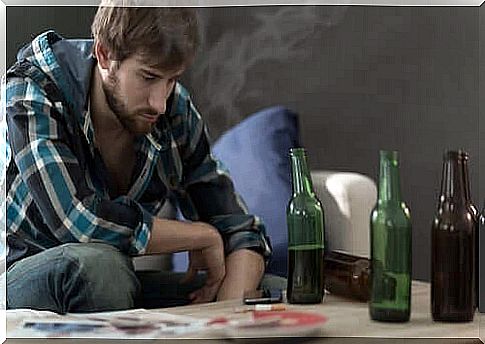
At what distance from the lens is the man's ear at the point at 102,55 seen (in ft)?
6.88

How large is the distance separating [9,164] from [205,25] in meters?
0.45

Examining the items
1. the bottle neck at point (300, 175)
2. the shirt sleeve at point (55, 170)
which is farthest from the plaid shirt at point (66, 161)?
the bottle neck at point (300, 175)

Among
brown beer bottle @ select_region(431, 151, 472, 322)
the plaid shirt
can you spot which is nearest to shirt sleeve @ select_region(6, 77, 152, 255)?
the plaid shirt

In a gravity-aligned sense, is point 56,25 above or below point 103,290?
above

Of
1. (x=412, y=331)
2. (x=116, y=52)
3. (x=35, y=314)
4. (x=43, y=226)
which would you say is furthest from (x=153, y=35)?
(x=412, y=331)

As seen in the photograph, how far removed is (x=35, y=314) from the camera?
208 cm

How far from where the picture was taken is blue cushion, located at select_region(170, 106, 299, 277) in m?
2.14

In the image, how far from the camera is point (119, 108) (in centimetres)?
211

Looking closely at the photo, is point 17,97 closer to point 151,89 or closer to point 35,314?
point 151,89

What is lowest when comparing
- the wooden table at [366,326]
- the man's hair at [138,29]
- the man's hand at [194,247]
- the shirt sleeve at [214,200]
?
the wooden table at [366,326]

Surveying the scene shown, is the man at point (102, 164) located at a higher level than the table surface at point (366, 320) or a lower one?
higher

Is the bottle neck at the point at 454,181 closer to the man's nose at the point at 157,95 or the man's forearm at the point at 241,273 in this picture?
the man's forearm at the point at 241,273

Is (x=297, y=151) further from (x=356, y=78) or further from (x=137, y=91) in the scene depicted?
(x=137, y=91)

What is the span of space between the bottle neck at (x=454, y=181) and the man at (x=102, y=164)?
38 cm
